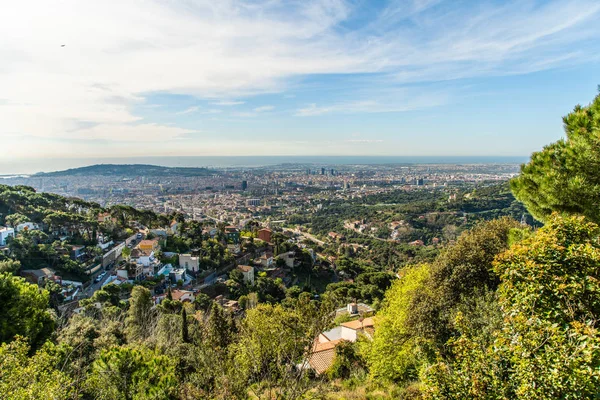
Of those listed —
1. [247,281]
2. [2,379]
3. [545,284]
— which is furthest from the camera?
[247,281]

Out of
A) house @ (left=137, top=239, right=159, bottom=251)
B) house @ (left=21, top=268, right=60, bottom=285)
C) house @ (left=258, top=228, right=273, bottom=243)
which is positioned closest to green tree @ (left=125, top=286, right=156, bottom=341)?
house @ (left=21, top=268, right=60, bottom=285)

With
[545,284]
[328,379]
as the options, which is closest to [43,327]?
[328,379]

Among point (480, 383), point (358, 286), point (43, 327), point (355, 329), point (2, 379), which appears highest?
point (480, 383)

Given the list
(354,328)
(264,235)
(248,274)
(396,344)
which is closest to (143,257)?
(248,274)

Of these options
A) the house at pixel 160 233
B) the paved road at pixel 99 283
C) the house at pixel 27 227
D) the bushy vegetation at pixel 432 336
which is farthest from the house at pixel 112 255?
the bushy vegetation at pixel 432 336

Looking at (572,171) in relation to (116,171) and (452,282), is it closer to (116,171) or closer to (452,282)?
(452,282)

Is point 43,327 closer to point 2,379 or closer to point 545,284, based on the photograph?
point 2,379

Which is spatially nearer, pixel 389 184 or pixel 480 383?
pixel 480 383
